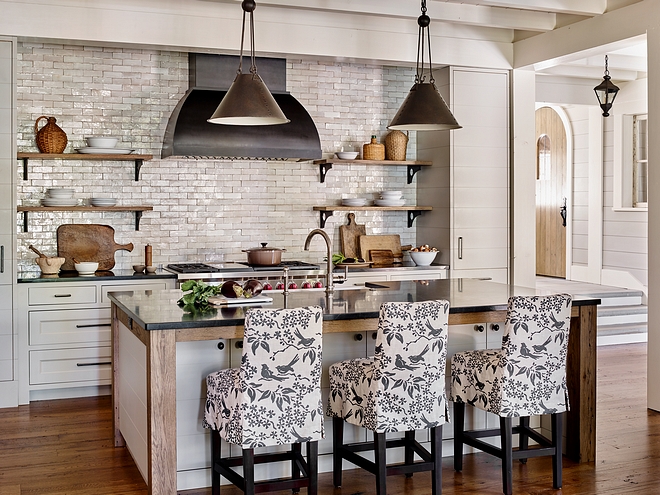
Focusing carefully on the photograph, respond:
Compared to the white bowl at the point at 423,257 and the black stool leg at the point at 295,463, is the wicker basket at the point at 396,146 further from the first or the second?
the black stool leg at the point at 295,463

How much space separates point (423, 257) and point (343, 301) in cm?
284

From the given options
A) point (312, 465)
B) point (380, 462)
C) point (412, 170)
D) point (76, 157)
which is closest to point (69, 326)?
point (76, 157)

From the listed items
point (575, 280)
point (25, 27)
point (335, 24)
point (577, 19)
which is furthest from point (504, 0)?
→ point (575, 280)

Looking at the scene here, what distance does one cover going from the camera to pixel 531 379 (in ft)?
13.5

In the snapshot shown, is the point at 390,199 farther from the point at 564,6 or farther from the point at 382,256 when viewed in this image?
the point at 564,6

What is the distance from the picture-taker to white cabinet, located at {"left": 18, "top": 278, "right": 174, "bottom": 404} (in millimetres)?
6000

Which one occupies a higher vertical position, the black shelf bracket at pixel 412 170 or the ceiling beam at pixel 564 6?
the ceiling beam at pixel 564 6

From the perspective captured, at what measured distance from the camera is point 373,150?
7.39m

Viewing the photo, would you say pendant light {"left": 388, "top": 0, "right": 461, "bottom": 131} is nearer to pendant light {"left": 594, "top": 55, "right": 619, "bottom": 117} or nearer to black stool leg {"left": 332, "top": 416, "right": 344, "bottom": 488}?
black stool leg {"left": 332, "top": 416, "right": 344, "bottom": 488}

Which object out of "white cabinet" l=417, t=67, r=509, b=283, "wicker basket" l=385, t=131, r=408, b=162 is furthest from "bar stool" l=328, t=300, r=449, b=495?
"wicker basket" l=385, t=131, r=408, b=162

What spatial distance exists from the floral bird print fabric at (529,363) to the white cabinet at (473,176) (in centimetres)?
317

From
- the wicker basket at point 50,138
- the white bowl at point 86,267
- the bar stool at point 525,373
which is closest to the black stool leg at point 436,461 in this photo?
the bar stool at point 525,373

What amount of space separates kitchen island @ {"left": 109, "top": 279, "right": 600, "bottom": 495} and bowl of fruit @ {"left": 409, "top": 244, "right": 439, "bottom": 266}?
6.03 feet

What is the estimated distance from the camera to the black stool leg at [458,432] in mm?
4418
